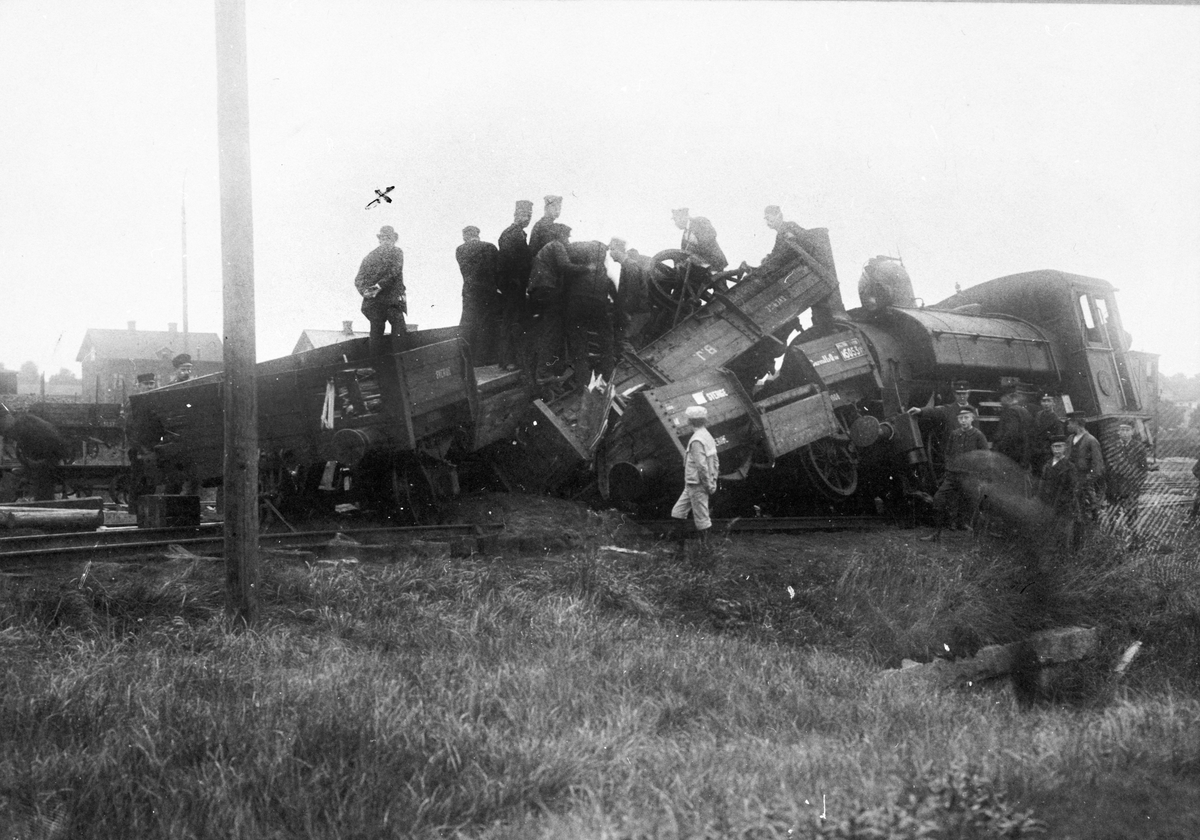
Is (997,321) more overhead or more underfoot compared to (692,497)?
more overhead

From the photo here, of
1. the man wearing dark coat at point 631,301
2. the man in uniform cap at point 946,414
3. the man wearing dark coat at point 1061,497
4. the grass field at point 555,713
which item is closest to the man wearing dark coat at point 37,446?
the man wearing dark coat at point 631,301

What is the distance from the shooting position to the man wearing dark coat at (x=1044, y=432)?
12.0 metres

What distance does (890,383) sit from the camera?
39.4 ft

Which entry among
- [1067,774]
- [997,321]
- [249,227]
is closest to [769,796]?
[1067,774]

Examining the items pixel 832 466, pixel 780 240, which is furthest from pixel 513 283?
pixel 832 466

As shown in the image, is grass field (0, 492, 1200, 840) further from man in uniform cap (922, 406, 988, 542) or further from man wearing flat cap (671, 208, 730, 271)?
man wearing flat cap (671, 208, 730, 271)

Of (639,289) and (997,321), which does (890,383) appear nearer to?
(997,321)

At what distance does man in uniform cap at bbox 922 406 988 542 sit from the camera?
10633 millimetres

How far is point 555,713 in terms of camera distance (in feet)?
14.7

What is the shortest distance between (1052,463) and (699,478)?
4.60 m

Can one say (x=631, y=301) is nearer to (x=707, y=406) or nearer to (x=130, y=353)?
(x=707, y=406)

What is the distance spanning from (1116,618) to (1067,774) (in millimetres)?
4838

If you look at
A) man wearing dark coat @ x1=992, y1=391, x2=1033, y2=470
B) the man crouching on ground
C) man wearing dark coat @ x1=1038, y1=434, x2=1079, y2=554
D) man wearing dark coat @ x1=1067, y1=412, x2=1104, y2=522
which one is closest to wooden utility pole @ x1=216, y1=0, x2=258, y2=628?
the man crouching on ground

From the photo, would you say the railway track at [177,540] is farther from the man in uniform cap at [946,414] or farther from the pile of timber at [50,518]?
the man in uniform cap at [946,414]
